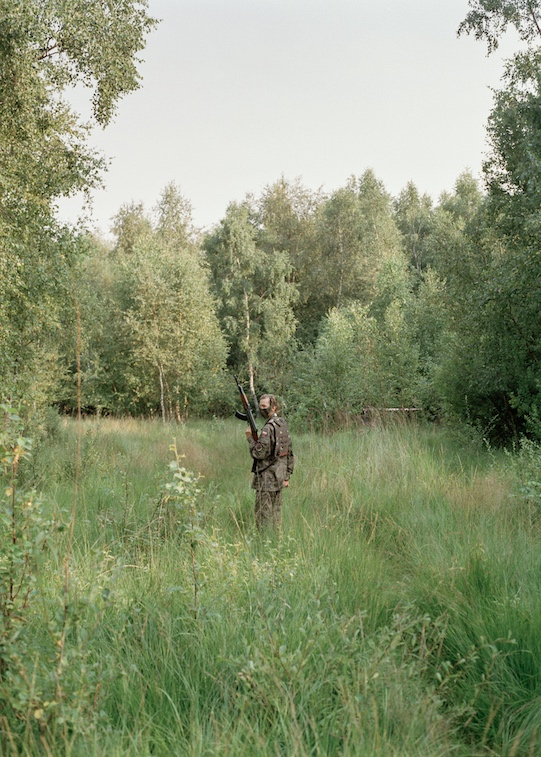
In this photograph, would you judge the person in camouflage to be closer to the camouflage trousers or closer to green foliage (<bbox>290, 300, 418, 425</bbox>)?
the camouflage trousers

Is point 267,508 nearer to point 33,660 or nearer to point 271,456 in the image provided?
point 271,456

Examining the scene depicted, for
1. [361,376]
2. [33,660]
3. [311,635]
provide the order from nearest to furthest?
[33,660], [311,635], [361,376]

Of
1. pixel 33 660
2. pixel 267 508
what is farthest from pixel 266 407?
A: pixel 33 660

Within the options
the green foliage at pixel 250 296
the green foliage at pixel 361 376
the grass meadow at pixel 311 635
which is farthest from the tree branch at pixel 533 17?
the green foliage at pixel 250 296

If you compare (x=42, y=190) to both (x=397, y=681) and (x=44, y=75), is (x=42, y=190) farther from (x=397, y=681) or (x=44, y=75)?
(x=397, y=681)

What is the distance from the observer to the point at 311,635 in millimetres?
2955

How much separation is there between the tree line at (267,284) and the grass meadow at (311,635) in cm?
130

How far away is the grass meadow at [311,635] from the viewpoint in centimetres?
233

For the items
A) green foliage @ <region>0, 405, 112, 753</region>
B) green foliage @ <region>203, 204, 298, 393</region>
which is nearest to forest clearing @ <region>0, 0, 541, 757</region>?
green foliage @ <region>0, 405, 112, 753</region>

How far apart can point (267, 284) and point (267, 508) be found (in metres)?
30.1

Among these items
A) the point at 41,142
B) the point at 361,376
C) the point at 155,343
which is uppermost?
the point at 41,142

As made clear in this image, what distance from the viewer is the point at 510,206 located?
14.3 m

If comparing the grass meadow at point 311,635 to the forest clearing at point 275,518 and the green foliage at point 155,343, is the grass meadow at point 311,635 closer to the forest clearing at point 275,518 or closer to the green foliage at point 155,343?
the forest clearing at point 275,518

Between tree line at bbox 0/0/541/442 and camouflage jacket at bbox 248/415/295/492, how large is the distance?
204cm
